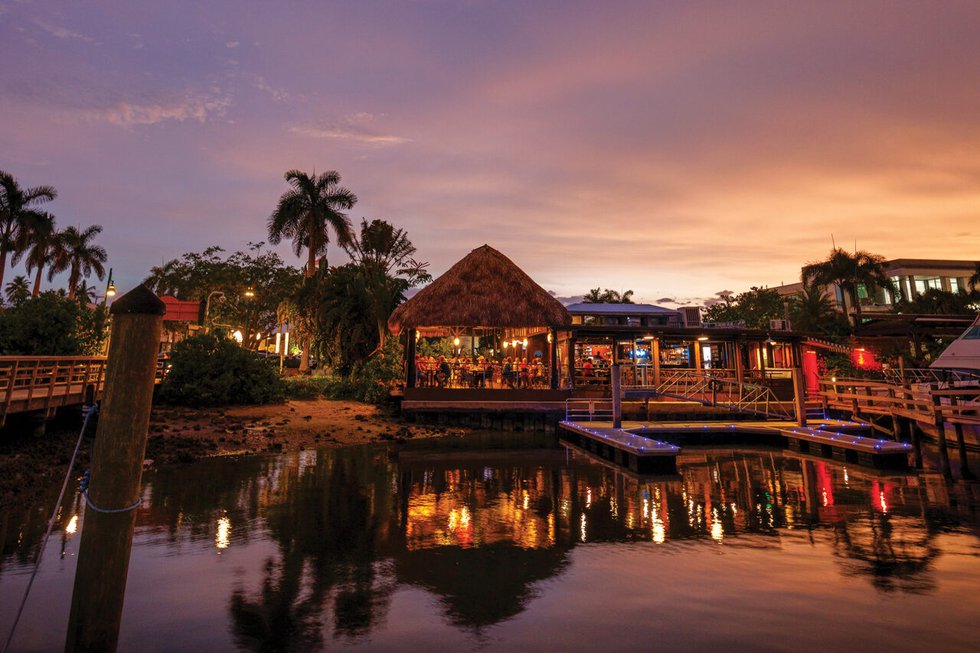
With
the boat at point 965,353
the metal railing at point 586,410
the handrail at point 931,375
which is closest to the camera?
the boat at point 965,353

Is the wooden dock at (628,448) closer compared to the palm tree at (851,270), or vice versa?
the wooden dock at (628,448)

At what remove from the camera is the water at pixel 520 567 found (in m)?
5.02

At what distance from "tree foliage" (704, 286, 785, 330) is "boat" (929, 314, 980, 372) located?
104ft

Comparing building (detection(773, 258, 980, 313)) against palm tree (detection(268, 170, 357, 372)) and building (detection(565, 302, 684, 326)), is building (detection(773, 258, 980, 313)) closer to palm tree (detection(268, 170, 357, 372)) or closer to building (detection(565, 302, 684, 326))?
building (detection(565, 302, 684, 326))

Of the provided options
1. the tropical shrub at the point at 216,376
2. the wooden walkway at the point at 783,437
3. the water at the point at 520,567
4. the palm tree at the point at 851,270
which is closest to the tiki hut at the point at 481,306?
the wooden walkway at the point at 783,437

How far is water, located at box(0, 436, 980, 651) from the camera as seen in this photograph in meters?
5.02

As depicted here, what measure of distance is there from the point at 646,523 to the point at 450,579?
4230 millimetres

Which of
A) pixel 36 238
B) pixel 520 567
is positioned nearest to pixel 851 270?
pixel 520 567

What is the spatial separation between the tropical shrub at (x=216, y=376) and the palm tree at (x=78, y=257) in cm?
4967

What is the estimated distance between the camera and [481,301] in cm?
2442

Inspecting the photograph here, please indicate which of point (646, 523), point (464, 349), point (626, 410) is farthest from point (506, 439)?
point (464, 349)

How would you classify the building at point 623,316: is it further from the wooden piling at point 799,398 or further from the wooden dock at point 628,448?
the wooden dock at point 628,448

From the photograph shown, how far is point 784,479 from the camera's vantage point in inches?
519

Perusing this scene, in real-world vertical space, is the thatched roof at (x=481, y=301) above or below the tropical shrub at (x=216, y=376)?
above
